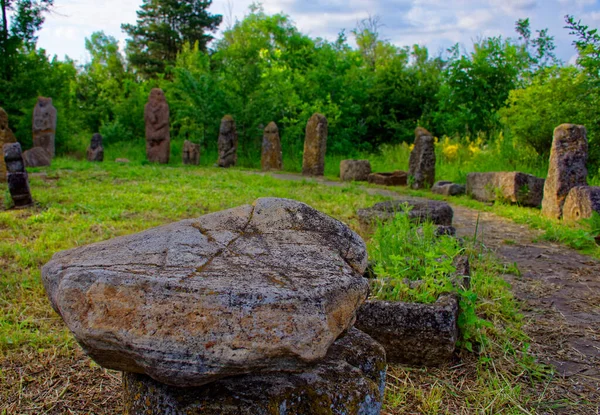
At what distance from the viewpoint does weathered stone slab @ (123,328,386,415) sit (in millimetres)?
1655

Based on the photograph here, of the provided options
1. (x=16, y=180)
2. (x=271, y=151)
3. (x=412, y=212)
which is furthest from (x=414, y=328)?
(x=271, y=151)

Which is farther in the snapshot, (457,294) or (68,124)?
(68,124)

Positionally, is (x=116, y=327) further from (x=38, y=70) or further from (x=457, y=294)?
(x=38, y=70)

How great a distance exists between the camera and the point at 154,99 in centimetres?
1612

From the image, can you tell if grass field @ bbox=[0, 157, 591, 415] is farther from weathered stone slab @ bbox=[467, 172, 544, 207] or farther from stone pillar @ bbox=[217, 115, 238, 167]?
stone pillar @ bbox=[217, 115, 238, 167]

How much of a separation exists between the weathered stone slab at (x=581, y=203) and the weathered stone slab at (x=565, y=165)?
42cm

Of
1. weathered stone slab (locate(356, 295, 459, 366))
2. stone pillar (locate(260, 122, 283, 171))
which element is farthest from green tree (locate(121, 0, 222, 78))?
weathered stone slab (locate(356, 295, 459, 366))

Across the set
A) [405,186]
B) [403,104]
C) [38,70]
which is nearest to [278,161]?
[405,186]

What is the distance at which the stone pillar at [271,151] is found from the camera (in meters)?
14.8

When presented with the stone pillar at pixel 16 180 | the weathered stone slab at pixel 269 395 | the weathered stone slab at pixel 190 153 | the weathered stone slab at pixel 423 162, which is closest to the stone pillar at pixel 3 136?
the stone pillar at pixel 16 180

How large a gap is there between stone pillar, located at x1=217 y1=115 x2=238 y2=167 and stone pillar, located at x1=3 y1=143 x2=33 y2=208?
888 centimetres

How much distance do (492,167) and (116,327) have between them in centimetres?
1082

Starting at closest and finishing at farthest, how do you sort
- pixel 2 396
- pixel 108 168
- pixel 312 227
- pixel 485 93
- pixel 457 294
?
pixel 312 227 < pixel 2 396 < pixel 457 294 < pixel 108 168 < pixel 485 93

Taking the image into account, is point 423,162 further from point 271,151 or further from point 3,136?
point 3,136
